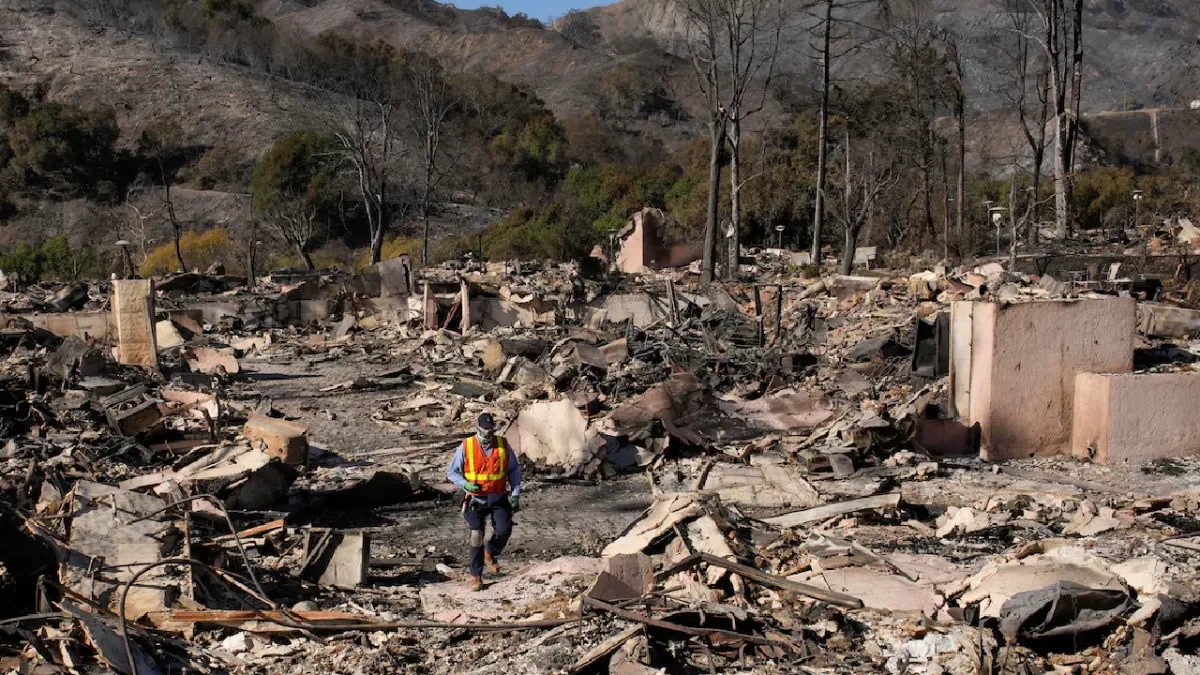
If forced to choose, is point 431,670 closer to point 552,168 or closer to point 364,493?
point 364,493

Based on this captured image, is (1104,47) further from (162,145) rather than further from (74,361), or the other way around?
(74,361)

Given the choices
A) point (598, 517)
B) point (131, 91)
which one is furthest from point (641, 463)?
point (131, 91)

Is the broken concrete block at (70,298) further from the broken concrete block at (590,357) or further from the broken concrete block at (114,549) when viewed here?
the broken concrete block at (114,549)

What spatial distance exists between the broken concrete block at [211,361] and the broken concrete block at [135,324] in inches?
38.7

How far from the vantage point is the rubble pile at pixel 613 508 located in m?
5.19

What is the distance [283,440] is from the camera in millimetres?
9984

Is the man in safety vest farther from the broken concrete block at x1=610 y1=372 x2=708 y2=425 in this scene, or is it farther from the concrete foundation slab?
the concrete foundation slab

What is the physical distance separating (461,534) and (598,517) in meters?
1.17

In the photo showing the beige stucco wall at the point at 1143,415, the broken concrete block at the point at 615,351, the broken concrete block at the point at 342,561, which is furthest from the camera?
the broken concrete block at the point at 615,351

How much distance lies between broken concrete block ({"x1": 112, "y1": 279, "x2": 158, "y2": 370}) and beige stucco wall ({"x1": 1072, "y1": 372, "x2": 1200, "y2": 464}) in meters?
12.8

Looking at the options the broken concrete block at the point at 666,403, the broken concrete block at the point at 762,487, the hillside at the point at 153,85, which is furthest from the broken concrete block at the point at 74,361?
the hillside at the point at 153,85

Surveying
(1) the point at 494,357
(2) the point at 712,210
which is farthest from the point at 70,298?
(2) the point at 712,210

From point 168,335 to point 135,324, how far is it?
416 centimetres

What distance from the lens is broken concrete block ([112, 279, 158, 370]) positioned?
50.3 ft
